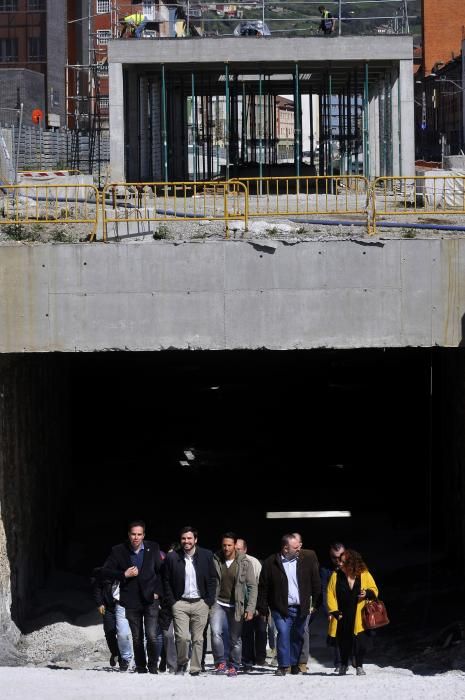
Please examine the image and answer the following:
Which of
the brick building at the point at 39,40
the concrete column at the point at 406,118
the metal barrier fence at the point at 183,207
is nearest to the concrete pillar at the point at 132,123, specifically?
the concrete column at the point at 406,118

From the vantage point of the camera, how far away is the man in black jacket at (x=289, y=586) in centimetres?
1088

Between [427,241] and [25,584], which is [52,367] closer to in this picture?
[25,584]

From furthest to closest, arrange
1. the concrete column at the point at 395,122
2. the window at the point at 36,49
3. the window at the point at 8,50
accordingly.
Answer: the window at the point at 8,50
the window at the point at 36,49
the concrete column at the point at 395,122

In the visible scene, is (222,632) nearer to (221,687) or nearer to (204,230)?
(221,687)

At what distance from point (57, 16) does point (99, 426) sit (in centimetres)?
4008

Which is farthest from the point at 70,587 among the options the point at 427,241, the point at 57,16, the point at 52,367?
the point at 57,16

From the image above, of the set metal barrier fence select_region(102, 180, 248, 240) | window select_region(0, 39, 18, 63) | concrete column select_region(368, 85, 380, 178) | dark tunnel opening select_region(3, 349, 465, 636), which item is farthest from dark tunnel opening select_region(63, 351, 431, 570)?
window select_region(0, 39, 18, 63)

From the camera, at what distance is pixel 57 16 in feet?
208

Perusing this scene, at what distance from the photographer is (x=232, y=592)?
37.2 feet

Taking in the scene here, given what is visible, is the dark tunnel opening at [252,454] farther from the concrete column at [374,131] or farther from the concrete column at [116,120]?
the concrete column at [374,131]

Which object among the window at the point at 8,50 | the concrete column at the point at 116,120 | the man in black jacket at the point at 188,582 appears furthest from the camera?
the window at the point at 8,50

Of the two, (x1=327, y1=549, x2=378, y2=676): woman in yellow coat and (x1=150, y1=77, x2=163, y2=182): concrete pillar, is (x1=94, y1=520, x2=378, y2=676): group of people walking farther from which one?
(x1=150, y1=77, x2=163, y2=182): concrete pillar

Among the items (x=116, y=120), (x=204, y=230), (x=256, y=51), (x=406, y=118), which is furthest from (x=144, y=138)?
(x=204, y=230)

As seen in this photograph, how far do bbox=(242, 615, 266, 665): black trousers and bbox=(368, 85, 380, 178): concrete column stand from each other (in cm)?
2321
